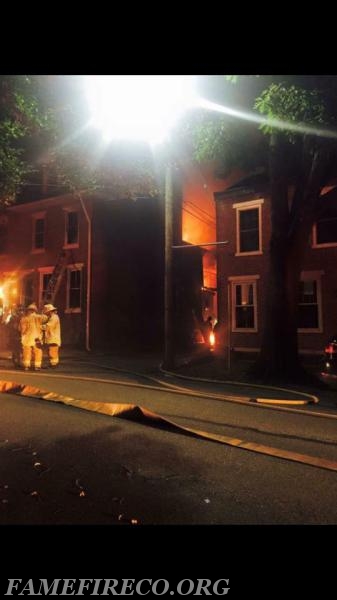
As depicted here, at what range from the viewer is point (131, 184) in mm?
14562

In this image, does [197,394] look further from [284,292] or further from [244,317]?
[244,317]

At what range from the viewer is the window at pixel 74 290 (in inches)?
Answer: 825

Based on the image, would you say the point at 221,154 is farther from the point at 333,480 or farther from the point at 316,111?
the point at 333,480

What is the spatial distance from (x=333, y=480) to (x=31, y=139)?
913 cm

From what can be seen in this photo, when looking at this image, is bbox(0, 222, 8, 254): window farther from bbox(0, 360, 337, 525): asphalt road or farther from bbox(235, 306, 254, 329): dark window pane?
bbox(0, 360, 337, 525): asphalt road

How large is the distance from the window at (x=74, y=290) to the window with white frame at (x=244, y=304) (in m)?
7.70

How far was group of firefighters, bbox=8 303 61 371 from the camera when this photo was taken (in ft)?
39.5

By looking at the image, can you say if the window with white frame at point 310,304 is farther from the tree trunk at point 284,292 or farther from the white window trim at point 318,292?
the tree trunk at point 284,292

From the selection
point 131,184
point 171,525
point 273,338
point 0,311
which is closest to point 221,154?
point 131,184

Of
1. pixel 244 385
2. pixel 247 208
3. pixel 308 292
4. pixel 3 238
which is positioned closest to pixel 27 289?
pixel 3 238

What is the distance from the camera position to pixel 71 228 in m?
21.6

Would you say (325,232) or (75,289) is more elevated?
(325,232)

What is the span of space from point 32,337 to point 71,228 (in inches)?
421

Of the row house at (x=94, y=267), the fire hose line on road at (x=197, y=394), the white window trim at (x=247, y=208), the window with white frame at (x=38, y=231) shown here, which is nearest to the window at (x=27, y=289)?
the row house at (x=94, y=267)
